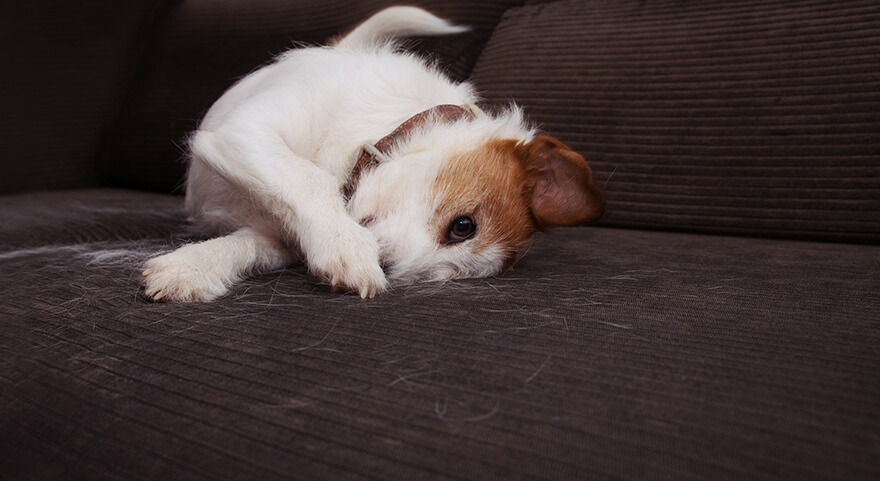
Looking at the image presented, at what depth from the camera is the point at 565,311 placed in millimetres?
946

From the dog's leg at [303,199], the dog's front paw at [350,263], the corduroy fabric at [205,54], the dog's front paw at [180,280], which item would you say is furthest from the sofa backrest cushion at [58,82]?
the dog's front paw at [350,263]

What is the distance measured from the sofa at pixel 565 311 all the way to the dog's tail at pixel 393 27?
→ 0.87ft

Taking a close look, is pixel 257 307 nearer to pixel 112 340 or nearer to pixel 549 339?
pixel 112 340

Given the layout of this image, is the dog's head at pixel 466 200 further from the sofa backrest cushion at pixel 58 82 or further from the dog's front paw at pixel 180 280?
the sofa backrest cushion at pixel 58 82

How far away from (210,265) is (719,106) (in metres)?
1.37

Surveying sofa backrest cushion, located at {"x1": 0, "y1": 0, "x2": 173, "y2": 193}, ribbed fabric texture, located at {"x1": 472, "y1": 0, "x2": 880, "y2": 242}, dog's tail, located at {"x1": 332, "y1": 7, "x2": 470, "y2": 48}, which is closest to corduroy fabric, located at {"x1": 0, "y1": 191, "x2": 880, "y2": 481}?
ribbed fabric texture, located at {"x1": 472, "y1": 0, "x2": 880, "y2": 242}

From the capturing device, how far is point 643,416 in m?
0.64

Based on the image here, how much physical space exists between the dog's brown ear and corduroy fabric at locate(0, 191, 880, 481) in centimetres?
22

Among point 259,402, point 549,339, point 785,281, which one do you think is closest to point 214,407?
point 259,402

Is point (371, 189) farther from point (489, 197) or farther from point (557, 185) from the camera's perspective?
point (557, 185)

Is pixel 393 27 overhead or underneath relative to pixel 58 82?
overhead

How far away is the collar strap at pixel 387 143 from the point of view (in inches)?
52.9

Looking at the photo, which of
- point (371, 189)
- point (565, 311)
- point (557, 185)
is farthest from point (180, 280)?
point (557, 185)

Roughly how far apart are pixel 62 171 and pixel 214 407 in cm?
247
